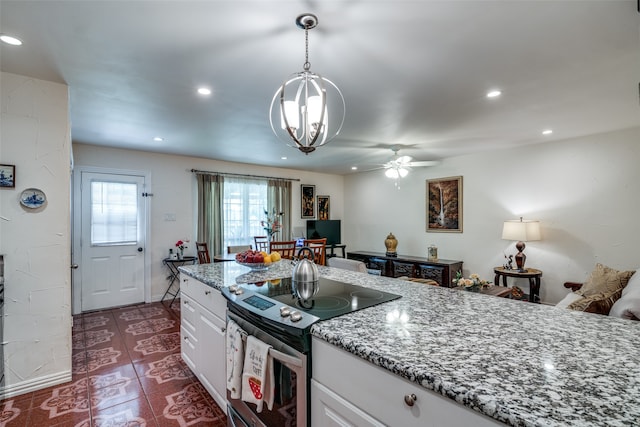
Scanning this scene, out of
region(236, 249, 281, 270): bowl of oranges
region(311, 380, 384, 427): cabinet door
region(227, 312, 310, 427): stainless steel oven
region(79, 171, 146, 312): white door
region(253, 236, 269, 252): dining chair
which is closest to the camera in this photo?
region(311, 380, 384, 427): cabinet door

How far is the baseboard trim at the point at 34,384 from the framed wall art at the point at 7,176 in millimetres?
1536

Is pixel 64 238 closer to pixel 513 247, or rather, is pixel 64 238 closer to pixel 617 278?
pixel 617 278

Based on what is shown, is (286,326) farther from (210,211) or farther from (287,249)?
(210,211)

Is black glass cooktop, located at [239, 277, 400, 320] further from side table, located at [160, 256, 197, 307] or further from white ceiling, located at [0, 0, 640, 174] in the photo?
side table, located at [160, 256, 197, 307]

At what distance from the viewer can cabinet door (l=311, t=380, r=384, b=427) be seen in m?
1.04

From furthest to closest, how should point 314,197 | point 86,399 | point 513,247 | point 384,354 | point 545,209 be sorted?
point 314,197 < point 513,247 < point 545,209 < point 86,399 < point 384,354

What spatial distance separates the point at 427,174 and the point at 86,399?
5.58 meters

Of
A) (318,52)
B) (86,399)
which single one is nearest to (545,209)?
(318,52)

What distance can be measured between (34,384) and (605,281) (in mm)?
4938

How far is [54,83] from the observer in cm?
244

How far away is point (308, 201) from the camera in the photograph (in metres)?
6.95

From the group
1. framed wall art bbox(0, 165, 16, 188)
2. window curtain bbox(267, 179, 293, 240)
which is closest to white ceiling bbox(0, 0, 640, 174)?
framed wall art bbox(0, 165, 16, 188)

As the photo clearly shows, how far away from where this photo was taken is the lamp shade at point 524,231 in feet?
13.6

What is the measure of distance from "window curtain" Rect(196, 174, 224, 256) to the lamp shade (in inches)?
182
